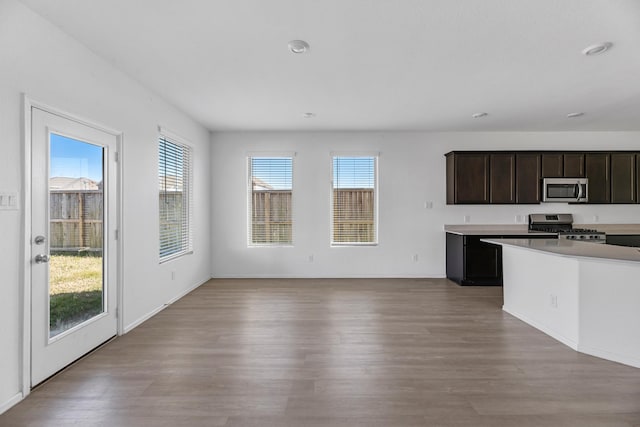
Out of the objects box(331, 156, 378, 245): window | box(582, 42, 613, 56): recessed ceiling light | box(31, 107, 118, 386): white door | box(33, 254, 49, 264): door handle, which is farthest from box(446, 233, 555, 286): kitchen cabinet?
box(33, 254, 49, 264): door handle

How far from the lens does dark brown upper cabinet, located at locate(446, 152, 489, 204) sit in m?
5.33

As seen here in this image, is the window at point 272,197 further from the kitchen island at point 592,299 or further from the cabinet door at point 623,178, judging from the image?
the cabinet door at point 623,178

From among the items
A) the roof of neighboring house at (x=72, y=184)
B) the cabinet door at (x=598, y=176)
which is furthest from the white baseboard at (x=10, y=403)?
the cabinet door at (x=598, y=176)

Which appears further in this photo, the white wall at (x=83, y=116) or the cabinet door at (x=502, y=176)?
the cabinet door at (x=502, y=176)

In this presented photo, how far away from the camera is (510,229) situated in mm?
5543

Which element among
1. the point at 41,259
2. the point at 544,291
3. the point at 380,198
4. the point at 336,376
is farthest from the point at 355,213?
the point at 41,259

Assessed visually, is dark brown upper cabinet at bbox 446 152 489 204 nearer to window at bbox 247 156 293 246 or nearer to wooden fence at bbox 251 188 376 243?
wooden fence at bbox 251 188 376 243

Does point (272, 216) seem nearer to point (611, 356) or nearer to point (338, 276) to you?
point (338, 276)

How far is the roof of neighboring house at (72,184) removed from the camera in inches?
94.7

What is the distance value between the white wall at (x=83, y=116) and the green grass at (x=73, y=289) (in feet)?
0.99

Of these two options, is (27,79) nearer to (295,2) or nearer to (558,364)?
(295,2)

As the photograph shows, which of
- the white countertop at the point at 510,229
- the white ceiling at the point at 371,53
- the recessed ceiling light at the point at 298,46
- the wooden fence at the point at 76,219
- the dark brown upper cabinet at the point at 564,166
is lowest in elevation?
the white countertop at the point at 510,229

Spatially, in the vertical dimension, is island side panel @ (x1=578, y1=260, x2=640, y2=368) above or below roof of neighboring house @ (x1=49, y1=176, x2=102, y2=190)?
below

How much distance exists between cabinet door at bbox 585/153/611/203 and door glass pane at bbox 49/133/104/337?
23.2ft
